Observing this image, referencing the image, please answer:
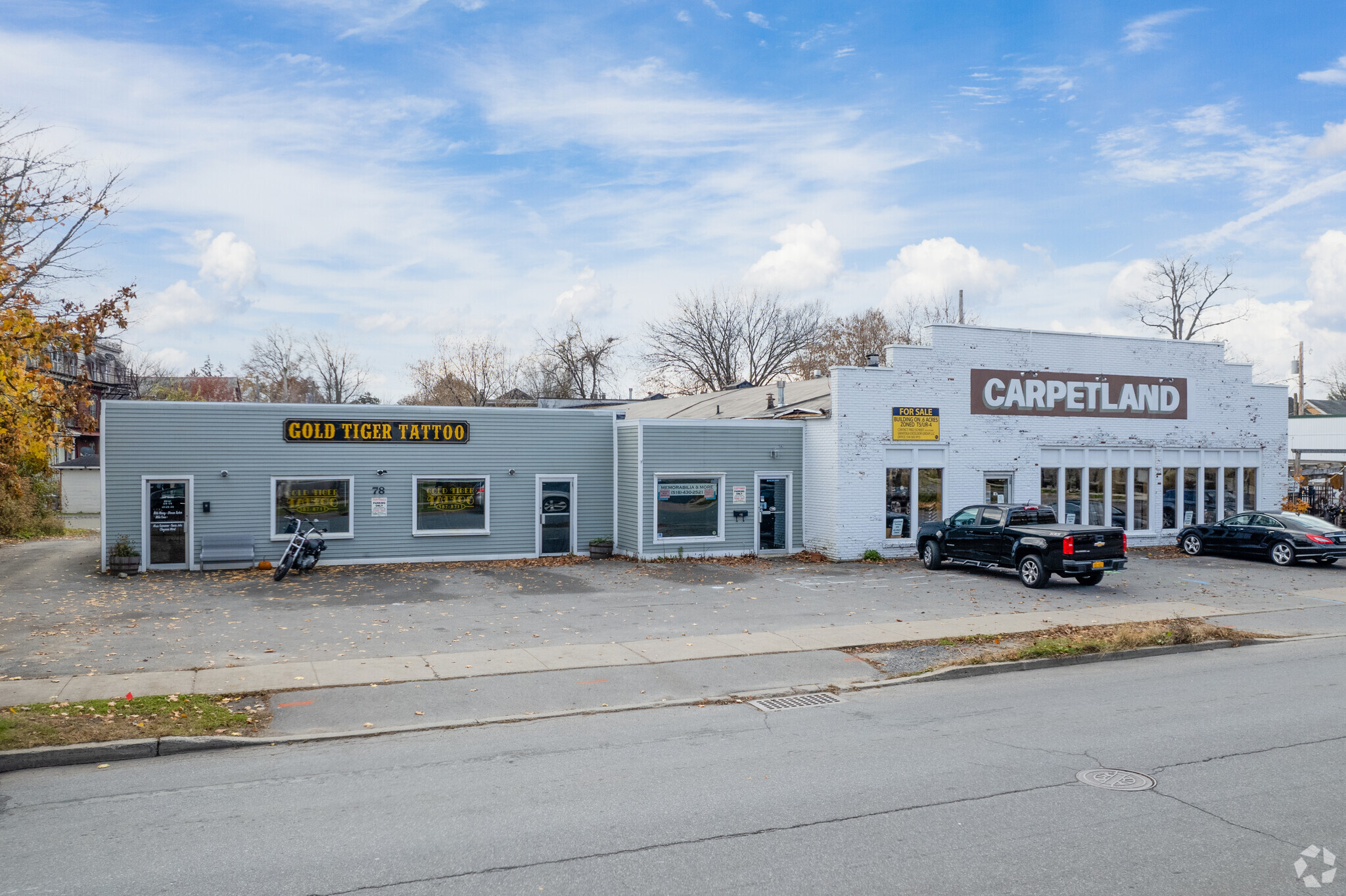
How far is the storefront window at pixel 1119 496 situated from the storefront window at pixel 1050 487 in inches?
81.3

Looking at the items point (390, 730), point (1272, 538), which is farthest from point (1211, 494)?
point (390, 730)

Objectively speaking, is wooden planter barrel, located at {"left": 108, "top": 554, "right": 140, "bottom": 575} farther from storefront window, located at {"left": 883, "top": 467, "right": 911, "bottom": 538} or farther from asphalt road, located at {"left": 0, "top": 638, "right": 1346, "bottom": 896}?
storefront window, located at {"left": 883, "top": 467, "right": 911, "bottom": 538}

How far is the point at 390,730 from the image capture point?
8.95m

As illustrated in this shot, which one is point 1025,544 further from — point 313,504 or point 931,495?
point 313,504

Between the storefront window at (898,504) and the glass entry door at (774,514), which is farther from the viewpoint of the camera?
the glass entry door at (774,514)

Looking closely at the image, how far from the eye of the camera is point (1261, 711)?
9.31m

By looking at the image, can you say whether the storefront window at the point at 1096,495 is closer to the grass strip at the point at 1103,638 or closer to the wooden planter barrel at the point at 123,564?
the grass strip at the point at 1103,638

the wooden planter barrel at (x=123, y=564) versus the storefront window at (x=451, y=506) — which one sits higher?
the storefront window at (x=451, y=506)

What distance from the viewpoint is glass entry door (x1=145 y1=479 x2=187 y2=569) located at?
20438 millimetres

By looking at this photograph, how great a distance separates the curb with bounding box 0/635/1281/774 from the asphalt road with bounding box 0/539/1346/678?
3.22 metres

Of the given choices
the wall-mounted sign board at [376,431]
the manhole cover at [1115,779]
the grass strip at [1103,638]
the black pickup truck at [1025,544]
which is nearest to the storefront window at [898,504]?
the black pickup truck at [1025,544]

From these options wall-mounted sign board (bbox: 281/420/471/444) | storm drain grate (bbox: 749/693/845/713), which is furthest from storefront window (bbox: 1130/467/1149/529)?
storm drain grate (bbox: 749/693/845/713)

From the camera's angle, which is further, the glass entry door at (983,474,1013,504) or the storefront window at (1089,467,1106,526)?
the storefront window at (1089,467,1106,526)

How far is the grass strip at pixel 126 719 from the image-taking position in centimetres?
813
